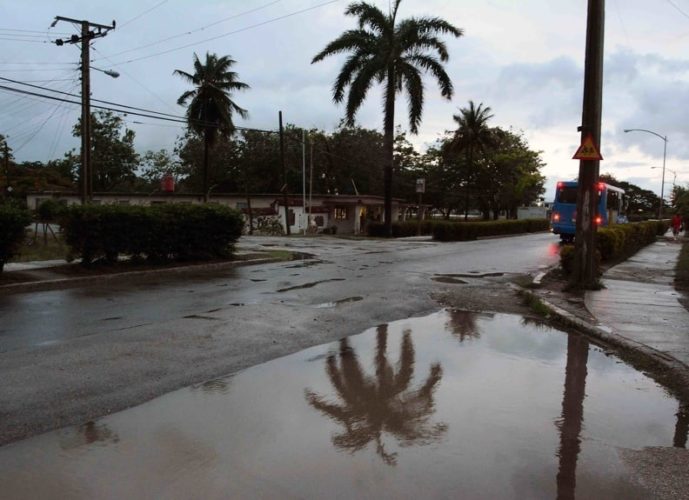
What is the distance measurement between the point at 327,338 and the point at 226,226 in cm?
1026

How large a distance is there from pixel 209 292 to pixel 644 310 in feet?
25.7

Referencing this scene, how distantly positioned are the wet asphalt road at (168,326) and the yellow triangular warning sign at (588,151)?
341 cm

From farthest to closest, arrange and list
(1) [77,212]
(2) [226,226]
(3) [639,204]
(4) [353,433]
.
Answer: (3) [639,204], (2) [226,226], (1) [77,212], (4) [353,433]

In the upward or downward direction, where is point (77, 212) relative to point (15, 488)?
upward

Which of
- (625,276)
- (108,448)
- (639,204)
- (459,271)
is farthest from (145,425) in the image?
(639,204)

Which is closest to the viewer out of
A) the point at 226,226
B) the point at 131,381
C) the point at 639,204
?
the point at 131,381

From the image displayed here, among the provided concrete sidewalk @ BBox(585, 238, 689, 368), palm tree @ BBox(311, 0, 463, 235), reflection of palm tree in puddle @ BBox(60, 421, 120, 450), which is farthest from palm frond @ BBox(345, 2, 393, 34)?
reflection of palm tree in puddle @ BBox(60, 421, 120, 450)

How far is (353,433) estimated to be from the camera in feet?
15.0

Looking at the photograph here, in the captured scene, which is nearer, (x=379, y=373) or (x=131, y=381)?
(x=131, y=381)

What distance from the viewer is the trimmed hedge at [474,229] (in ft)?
108

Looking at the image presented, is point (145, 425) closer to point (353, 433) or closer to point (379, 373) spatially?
point (353, 433)

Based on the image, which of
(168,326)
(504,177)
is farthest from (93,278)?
(504,177)

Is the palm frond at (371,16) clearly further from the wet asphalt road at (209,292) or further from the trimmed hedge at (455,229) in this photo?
the wet asphalt road at (209,292)

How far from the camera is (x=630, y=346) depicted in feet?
24.4
